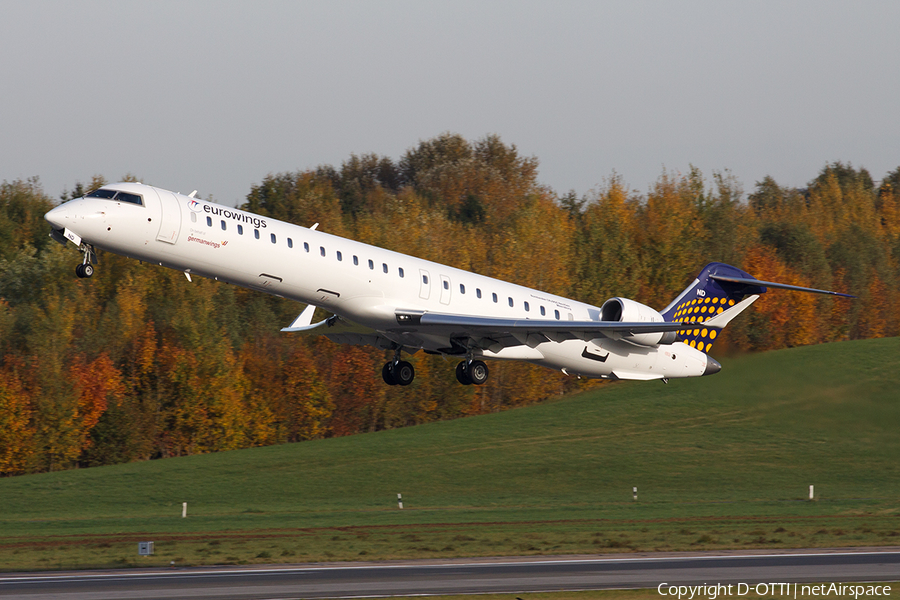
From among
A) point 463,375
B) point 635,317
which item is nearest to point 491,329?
point 463,375

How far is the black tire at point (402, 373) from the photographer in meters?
25.5

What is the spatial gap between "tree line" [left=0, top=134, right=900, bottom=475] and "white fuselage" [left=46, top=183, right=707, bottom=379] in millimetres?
29414

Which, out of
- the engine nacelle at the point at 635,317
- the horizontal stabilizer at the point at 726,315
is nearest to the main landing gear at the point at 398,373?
the engine nacelle at the point at 635,317

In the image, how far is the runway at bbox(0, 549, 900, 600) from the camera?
18625 millimetres

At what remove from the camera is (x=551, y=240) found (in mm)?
60062

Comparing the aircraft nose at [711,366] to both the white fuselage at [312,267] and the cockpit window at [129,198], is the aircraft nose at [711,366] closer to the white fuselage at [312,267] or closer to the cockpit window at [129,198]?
the white fuselage at [312,267]

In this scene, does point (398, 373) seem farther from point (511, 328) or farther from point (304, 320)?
point (511, 328)

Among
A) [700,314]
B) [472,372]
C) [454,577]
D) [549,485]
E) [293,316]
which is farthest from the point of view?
[293,316]

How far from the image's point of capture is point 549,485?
144 ft

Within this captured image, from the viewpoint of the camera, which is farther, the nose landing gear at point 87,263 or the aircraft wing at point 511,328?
the aircraft wing at point 511,328

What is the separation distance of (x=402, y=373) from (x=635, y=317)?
240 inches

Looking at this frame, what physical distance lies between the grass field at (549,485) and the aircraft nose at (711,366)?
202mm

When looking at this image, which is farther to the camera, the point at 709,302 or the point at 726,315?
the point at 709,302

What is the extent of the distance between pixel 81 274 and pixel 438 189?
64814 millimetres
